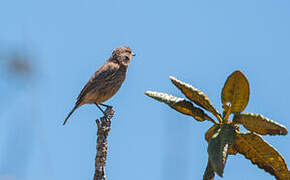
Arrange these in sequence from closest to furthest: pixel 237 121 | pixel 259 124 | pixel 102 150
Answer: pixel 259 124
pixel 237 121
pixel 102 150

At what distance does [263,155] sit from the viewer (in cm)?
249

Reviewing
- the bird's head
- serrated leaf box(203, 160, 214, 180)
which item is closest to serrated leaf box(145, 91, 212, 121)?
Answer: serrated leaf box(203, 160, 214, 180)

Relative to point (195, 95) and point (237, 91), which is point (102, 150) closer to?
point (195, 95)

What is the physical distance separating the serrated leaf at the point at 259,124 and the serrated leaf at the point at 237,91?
53 millimetres

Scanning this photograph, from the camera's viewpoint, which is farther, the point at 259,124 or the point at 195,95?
the point at 195,95

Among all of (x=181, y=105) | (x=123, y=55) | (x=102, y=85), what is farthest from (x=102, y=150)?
(x=123, y=55)

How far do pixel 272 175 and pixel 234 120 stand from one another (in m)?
0.36

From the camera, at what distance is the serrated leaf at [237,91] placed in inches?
96.2

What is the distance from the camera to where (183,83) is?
100 inches

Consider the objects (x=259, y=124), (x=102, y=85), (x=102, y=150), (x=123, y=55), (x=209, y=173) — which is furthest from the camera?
(x=123, y=55)

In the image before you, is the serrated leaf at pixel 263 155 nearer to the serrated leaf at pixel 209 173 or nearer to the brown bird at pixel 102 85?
the serrated leaf at pixel 209 173

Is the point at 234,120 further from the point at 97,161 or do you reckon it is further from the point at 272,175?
the point at 97,161

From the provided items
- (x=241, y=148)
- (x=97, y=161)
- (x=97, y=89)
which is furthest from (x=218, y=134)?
(x=97, y=89)

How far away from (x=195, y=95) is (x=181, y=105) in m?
0.10
